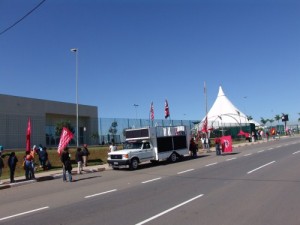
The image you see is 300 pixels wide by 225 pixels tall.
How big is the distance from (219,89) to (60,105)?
47246 mm

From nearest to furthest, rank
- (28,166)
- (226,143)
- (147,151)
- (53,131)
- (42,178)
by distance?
(28,166)
(42,178)
(147,151)
(226,143)
(53,131)

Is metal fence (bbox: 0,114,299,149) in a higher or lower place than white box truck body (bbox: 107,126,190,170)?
higher

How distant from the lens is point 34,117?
43750 millimetres

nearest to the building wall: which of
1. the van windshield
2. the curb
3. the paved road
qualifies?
the curb

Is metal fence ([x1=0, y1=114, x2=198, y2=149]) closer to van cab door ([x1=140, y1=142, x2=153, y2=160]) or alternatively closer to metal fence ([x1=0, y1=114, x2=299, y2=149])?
metal fence ([x1=0, y1=114, x2=299, y2=149])

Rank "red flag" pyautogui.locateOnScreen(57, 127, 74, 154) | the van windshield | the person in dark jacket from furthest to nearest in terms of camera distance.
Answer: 1. the van windshield
2. the person in dark jacket
3. "red flag" pyautogui.locateOnScreen(57, 127, 74, 154)

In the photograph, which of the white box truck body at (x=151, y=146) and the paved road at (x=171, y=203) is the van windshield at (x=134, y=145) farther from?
the paved road at (x=171, y=203)

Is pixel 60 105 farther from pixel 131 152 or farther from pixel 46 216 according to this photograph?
pixel 46 216

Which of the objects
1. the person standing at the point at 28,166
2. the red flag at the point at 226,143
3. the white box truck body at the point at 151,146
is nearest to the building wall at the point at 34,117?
the white box truck body at the point at 151,146

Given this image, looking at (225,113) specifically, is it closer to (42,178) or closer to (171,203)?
(42,178)

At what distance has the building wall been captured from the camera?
3509 cm

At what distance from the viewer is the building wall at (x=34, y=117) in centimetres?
3509

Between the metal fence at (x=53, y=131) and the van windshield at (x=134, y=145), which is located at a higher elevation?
the metal fence at (x=53, y=131)

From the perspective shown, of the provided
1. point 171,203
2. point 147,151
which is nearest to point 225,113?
point 147,151
